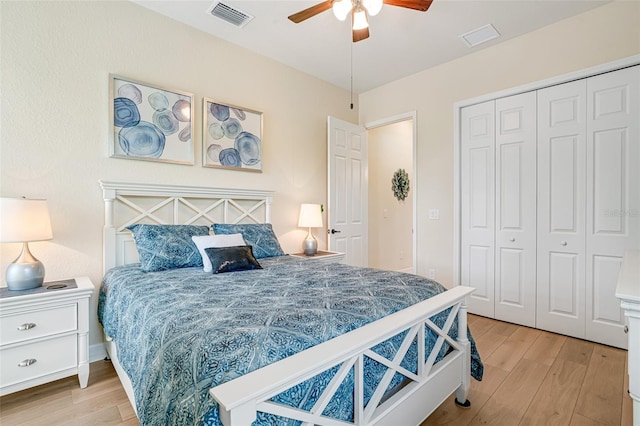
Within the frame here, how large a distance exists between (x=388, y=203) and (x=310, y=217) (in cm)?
213

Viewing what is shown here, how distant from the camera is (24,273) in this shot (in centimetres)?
187

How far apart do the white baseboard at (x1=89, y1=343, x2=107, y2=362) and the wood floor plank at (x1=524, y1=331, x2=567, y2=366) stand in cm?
328

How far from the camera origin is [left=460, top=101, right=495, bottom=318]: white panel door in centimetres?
326

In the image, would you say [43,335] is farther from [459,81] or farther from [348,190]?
[459,81]

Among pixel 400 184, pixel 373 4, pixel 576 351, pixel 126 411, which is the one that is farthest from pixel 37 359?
pixel 400 184

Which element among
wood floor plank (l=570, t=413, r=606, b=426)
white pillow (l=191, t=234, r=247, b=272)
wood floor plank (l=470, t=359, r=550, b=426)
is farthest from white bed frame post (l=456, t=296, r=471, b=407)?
white pillow (l=191, t=234, r=247, b=272)

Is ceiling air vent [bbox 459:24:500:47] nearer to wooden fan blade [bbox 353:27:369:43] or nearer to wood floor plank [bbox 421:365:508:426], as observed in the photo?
wooden fan blade [bbox 353:27:369:43]

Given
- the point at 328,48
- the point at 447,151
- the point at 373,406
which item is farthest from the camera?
the point at 447,151

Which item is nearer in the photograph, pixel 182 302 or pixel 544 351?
pixel 182 302

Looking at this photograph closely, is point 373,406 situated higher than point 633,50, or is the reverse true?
point 633,50

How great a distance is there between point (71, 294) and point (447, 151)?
144 inches

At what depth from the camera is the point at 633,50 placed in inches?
96.9

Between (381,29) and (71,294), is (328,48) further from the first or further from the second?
(71,294)

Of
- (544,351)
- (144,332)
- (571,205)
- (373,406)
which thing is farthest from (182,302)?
(571,205)
